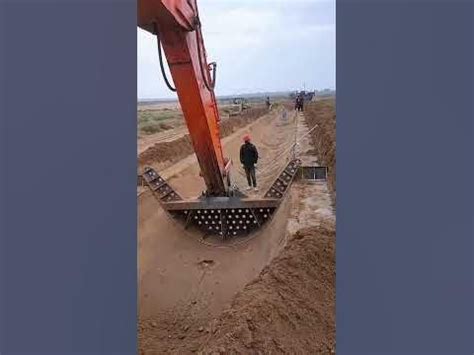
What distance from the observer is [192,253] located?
5641mm

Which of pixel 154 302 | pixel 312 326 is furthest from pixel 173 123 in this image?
pixel 312 326

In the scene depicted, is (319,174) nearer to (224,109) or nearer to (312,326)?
(312,326)

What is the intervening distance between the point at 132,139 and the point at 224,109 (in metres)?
21.1

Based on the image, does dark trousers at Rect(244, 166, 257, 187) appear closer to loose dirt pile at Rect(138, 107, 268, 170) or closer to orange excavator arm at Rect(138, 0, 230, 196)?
orange excavator arm at Rect(138, 0, 230, 196)

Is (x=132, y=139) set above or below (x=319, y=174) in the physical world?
above

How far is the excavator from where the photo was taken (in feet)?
11.7

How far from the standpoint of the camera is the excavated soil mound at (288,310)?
335 centimetres

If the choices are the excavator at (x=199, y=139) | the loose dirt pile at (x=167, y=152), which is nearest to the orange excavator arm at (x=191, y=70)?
the excavator at (x=199, y=139)

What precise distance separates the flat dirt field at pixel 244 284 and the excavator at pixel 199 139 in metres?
0.18

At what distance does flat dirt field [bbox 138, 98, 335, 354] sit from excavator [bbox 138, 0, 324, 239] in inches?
6.9

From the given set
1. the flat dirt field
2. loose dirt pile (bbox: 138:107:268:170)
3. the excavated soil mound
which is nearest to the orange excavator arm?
the flat dirt field

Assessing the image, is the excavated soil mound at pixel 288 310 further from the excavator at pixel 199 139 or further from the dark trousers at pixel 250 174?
the dark trousers at pixel 250 174

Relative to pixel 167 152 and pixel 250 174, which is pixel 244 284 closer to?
pixel 250 174

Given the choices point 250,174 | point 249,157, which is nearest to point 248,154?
point 249,157
